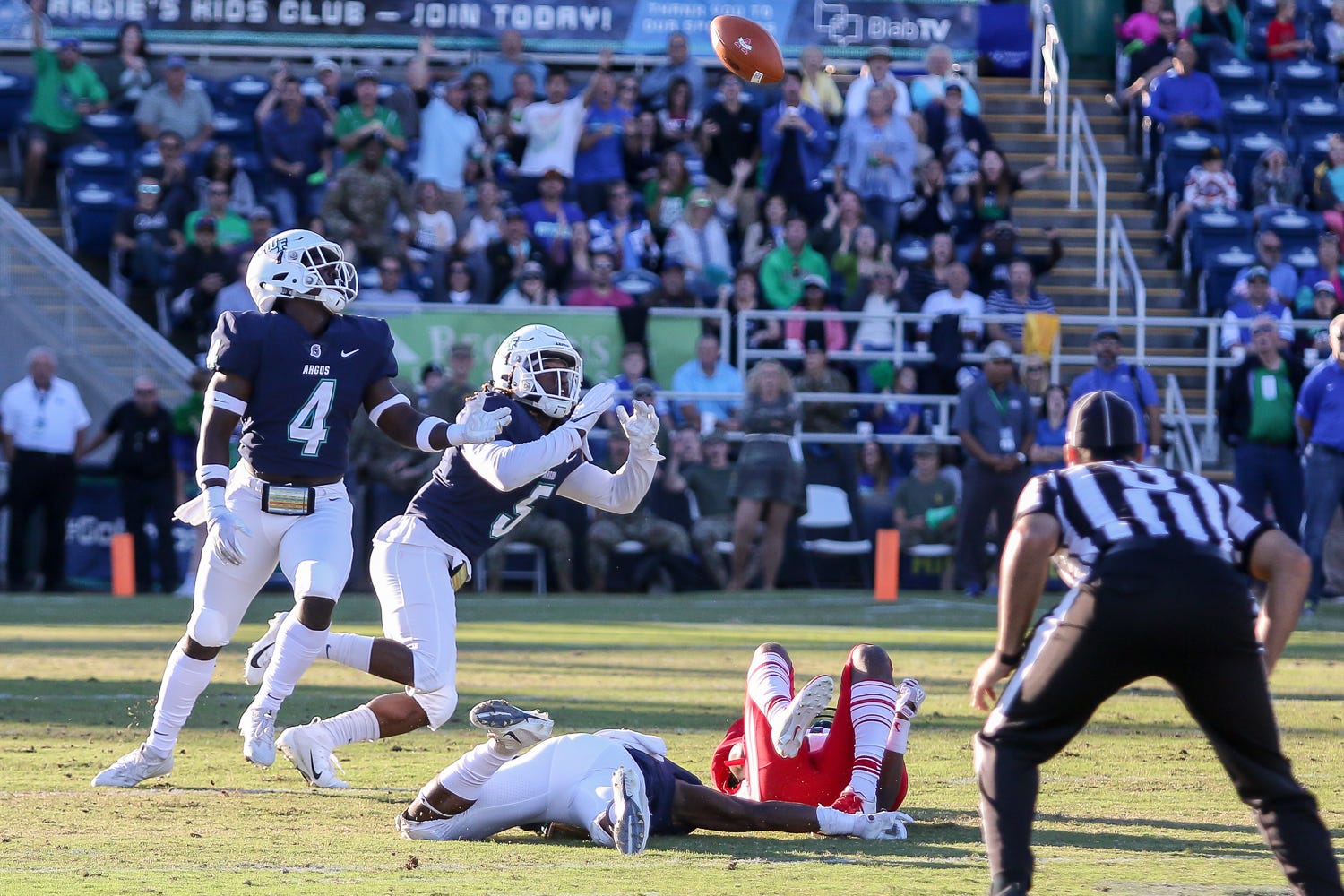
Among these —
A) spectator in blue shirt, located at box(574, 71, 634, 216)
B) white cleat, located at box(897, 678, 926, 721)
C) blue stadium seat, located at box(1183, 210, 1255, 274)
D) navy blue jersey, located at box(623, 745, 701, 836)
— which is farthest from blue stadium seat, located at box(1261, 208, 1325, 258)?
navy blue jersey, located at box(623, 745, 701, 836)

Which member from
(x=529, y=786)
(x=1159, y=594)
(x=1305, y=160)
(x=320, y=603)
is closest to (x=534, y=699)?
(x=320, y=603)

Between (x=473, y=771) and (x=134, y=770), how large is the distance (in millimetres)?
1685

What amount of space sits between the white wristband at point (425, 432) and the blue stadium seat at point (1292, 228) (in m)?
13.4

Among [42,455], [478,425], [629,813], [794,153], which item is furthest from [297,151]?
[629,813]

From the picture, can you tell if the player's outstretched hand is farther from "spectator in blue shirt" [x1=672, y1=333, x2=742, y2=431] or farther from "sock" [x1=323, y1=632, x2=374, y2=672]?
"spectator in blue shirt" [x1=672, y1=333, x2=742, y2=431]

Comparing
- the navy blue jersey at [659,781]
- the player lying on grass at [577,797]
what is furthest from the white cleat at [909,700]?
the navy blue jersey at [659,781]

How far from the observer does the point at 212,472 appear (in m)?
6.80

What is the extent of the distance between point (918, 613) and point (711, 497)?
295 cm

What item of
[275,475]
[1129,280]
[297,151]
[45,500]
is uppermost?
[297,151]

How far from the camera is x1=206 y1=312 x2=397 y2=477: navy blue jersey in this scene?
6.87 meters

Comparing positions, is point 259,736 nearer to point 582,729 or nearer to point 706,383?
point 582,729

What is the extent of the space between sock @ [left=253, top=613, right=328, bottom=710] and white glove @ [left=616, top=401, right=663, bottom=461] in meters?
1.29

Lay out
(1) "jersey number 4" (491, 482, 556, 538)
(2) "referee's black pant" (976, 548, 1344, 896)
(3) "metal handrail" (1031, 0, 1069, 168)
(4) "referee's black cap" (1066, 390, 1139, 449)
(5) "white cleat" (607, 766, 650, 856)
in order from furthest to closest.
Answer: (3) "metal handrail" (1031, 0, 1069, 168)
(1) "jersey number 4" (491, 482, 556, 538)
(5) "white cleat" (607, 766, 650, 856)
(4) "referee's black cap" (1066, 390, 1139, 449)
(2) "referee's black pant" (976, 548, 1344, 896)

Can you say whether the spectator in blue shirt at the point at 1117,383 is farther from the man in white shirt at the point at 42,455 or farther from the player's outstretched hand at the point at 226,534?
the player's outstretched hand at the point at 226,534
